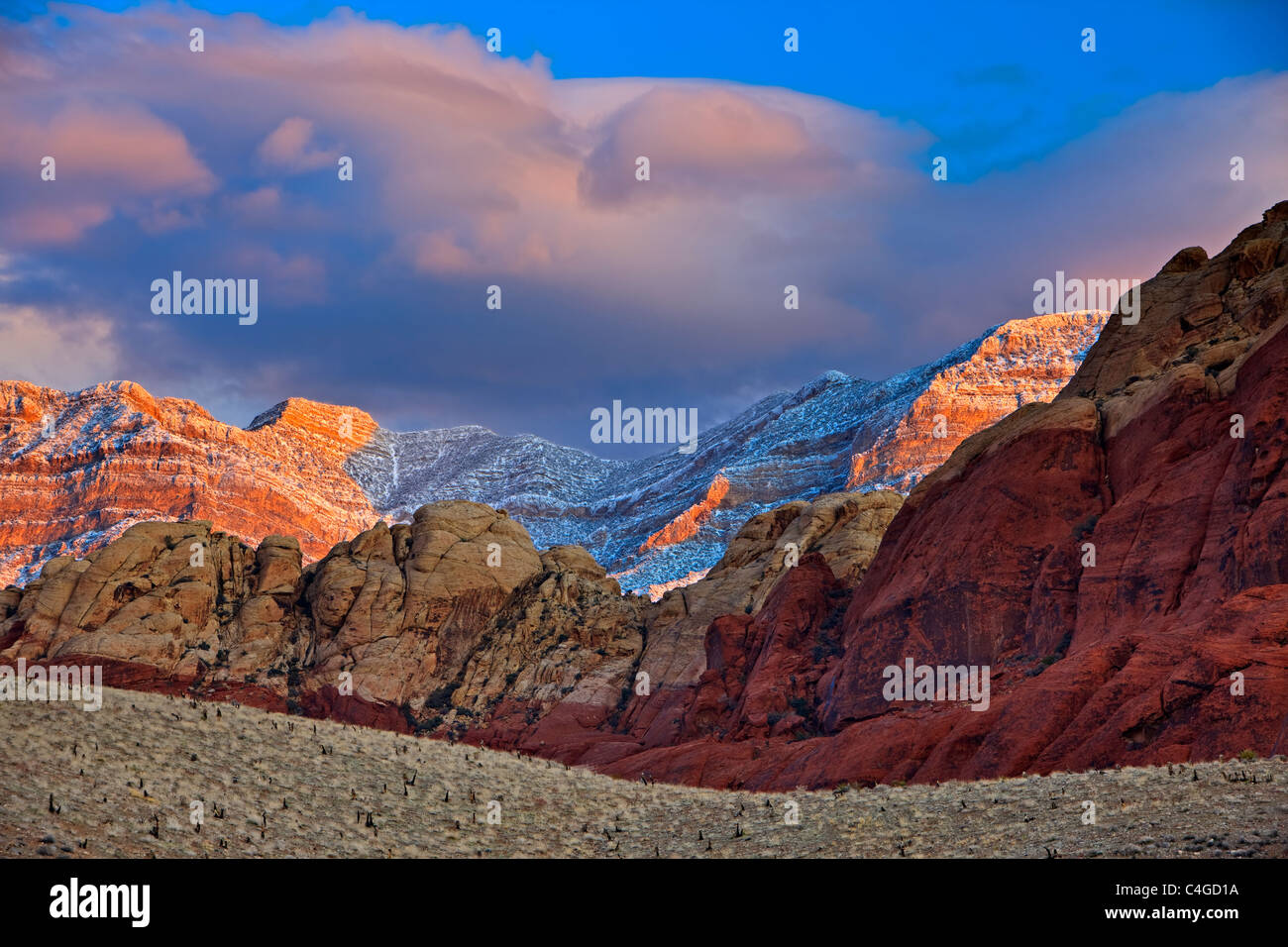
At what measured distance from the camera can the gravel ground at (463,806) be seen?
1759 cm

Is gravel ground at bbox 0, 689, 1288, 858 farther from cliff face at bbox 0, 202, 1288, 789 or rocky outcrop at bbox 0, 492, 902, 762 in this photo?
rocky outcrop at bbox 0, 492, 902, 762

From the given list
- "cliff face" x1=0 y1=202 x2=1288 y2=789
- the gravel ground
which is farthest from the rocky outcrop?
the gravel ground

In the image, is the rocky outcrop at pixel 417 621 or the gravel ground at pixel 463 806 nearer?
the gravel ground at pixel 463 806

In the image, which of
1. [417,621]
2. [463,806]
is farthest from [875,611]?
[417,621]

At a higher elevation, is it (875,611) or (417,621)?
(417,621)

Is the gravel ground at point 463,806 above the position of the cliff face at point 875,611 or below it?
below

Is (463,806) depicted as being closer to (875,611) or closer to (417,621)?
(875,611)

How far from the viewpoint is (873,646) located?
54.6 metres

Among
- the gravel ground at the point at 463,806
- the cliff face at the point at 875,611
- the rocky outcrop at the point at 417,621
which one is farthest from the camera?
the rocky outcrop at the point at 417,621

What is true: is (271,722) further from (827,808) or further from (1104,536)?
(1104,536)

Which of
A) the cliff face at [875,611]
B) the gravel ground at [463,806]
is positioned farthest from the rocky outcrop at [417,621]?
the gravel ground at [463,806]

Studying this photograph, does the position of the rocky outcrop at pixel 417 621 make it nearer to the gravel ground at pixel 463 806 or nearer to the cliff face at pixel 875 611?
the cliff face at pixel 875 611

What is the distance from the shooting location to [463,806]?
24.6 meters
